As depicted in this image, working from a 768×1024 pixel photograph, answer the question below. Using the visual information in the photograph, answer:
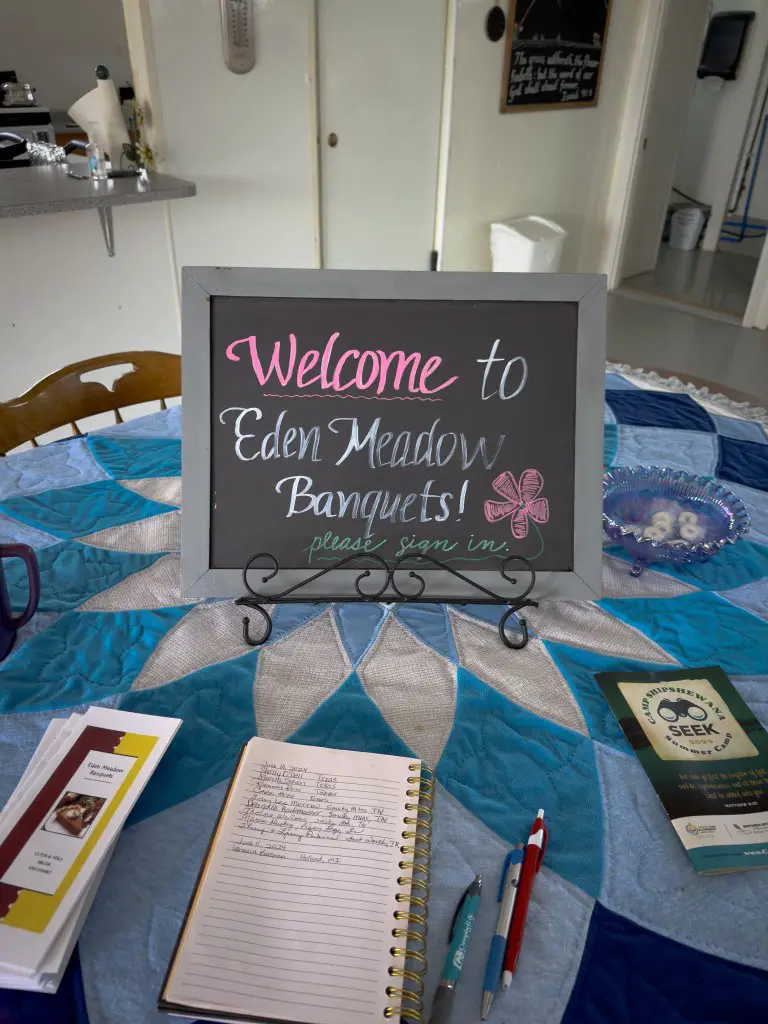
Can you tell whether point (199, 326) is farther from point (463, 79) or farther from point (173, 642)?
point (463, 79)

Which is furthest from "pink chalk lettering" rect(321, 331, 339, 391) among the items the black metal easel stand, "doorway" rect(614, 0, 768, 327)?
"doorway" rect(614, 0, 768, 327)

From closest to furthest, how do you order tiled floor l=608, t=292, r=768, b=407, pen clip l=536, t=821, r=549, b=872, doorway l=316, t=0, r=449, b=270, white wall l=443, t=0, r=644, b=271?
pen clip l=536, t=821, r=549, b=872, doorway l=316, t=0, r=449, b=270, white wall l=443, t=0, r=644, b=271, tiled floor l=608, t=292, r=768, b=407

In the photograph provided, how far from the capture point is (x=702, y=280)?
500 cm

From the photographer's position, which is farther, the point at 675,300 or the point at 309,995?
the point at 675,300

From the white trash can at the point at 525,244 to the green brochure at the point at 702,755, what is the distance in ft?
10.3

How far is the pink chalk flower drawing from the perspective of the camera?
874mm

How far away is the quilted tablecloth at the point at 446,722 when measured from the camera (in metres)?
0.56

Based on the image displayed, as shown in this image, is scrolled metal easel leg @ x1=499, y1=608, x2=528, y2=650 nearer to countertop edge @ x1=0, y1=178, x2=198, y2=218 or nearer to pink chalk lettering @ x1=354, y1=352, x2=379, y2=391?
pink chalk lettering @ x1=354, y1=352, x2=379, y2=391

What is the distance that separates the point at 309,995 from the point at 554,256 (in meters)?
3.83

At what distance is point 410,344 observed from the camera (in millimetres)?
844

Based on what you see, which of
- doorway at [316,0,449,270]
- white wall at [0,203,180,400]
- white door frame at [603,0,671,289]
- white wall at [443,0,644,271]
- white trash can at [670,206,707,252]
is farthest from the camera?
white trash can at [670,206,707,252]

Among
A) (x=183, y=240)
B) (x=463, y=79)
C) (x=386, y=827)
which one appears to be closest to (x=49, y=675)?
(x=386, y=827)

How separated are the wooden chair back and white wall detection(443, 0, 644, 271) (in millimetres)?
2472

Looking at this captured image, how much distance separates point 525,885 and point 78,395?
1218 mm
